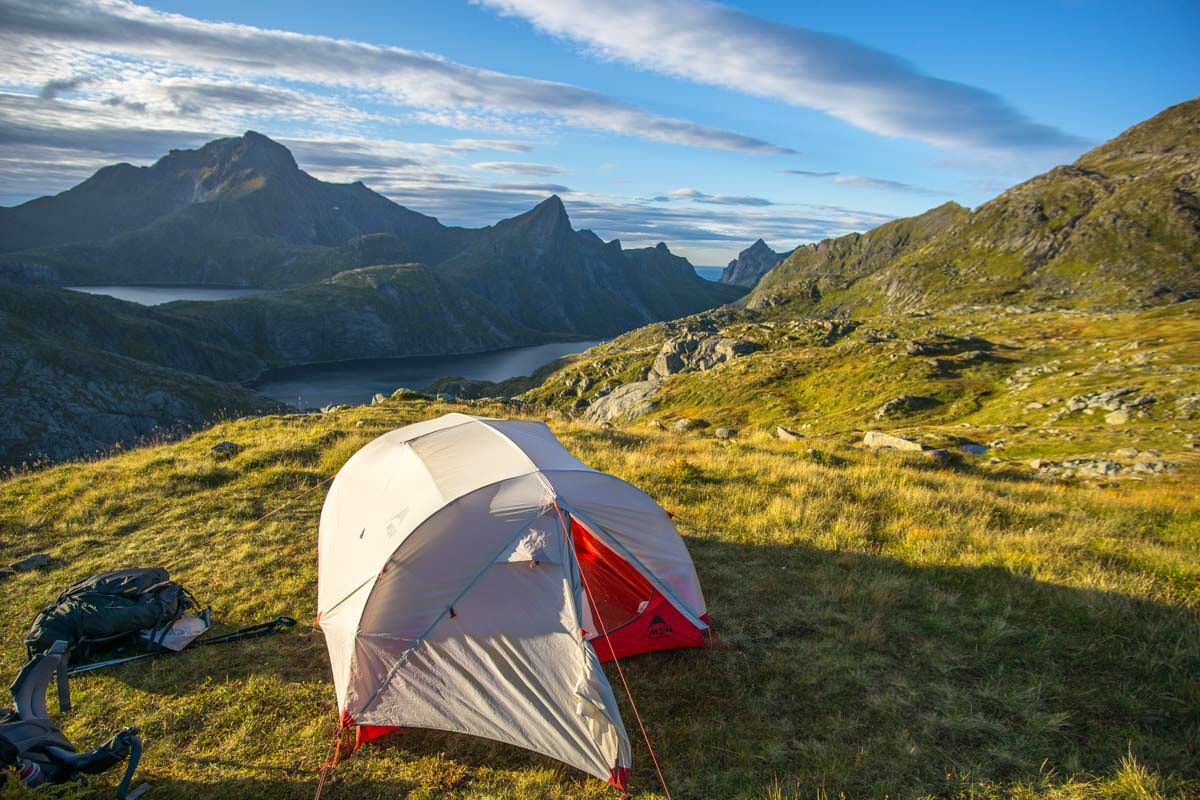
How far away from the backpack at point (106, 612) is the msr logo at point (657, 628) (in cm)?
705

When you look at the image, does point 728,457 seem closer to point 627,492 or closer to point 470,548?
point 627,492

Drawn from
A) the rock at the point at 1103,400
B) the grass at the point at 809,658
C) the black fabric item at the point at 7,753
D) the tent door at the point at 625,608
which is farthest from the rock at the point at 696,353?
the black fabric item at the point at 7,753

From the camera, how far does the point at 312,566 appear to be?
10.5 m

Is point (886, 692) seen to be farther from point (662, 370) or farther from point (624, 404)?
point (662, 370)

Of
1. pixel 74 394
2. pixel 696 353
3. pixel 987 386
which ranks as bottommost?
pixel 74 394

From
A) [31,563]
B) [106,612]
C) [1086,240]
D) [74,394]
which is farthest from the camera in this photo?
[1086,240]

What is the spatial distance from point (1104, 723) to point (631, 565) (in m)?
5.37

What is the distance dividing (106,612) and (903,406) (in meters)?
56.3

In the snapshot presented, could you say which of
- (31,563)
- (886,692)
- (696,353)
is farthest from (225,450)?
(696,353)

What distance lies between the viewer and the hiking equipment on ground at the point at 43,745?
507 cm

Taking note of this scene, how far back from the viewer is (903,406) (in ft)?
171

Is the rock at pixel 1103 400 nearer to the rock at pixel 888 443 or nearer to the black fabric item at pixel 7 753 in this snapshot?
the rock at pixel 888 443

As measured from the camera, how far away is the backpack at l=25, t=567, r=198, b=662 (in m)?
7.84

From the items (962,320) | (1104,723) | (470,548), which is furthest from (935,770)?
(962,320)
